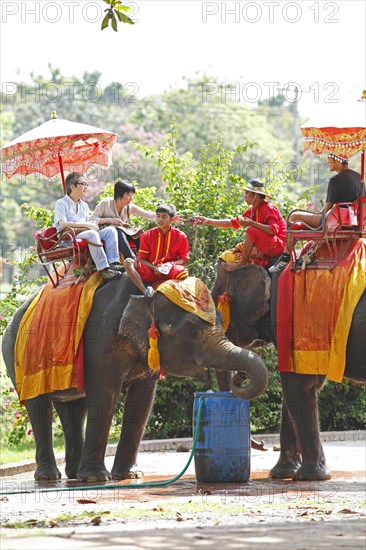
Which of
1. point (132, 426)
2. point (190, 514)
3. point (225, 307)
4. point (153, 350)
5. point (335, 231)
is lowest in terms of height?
point (190, 514)

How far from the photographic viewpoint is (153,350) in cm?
1347

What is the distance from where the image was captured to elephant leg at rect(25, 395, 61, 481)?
1450 centimetres

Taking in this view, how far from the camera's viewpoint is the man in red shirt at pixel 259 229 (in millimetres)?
14406

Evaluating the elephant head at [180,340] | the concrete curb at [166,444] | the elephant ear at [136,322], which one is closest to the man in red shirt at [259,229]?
the elephant head at [180,340]

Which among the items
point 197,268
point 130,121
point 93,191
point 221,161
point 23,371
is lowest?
point 23,371

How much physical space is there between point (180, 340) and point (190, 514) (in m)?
3.34

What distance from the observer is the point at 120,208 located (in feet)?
48.5

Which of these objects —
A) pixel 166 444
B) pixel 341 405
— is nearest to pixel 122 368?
pixel 166 444

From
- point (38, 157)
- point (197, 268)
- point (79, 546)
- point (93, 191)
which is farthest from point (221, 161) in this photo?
point (93, 191)

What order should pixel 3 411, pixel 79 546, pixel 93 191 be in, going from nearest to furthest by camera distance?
pixel 79 546, pixel 3 411, pixel 93 191

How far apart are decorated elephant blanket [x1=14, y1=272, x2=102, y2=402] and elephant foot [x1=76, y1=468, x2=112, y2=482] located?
Result: 86 centimetres

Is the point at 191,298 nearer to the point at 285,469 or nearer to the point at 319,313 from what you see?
the point at 319,313

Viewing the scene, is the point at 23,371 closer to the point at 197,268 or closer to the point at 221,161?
the point at 197,268

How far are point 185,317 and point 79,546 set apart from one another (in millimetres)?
5308
